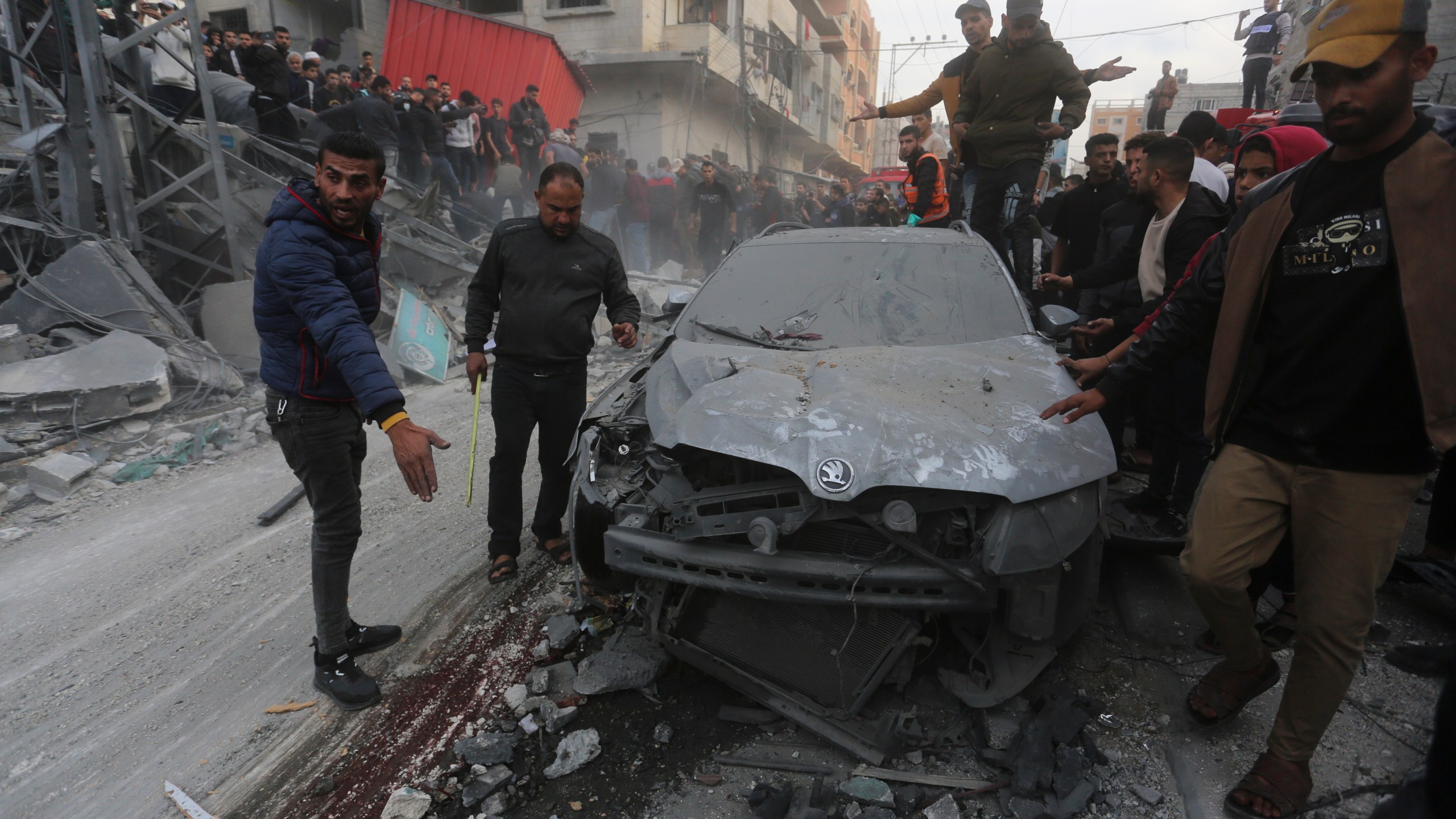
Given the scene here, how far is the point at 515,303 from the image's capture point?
3.57 m

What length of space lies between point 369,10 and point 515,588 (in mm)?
21084

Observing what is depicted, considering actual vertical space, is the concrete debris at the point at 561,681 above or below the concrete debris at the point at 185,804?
above

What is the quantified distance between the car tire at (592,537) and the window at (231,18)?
21.3m

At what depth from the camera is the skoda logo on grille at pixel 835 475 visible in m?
2.08

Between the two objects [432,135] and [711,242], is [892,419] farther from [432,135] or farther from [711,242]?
[711,242]

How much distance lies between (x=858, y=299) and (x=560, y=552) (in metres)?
1.98

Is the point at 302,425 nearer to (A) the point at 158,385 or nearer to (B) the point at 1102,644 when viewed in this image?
(B) the point at 1102,644

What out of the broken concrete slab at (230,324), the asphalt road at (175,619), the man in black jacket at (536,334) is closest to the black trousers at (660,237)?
the broken concrete slab at (230,324)

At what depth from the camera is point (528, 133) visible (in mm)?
13062

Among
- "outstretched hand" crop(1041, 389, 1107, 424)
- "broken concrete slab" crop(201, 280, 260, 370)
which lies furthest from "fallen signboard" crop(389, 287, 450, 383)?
"outstretched hand" crop(1041, 389, 1107, 424)

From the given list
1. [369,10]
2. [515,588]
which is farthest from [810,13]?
[515,588]

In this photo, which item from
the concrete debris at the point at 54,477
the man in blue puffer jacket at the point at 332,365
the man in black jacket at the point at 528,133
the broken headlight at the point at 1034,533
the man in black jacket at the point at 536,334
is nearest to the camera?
the broken headlight at the point at 1034,533

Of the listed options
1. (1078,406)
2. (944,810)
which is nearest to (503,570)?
(944,810)

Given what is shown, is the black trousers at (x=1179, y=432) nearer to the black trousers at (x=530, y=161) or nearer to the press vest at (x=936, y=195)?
the press vest at (x=936, y=195)
